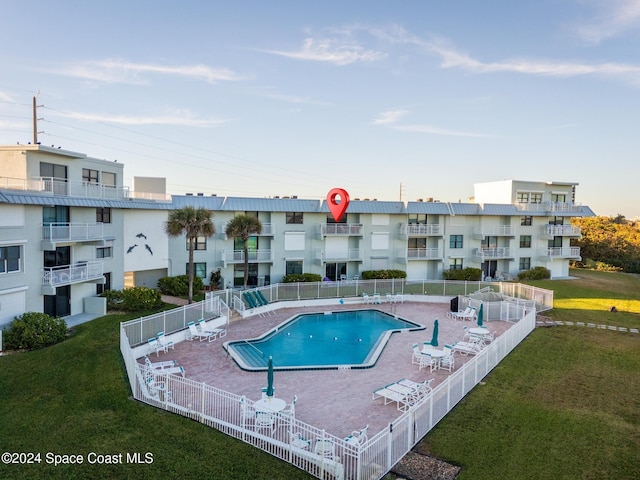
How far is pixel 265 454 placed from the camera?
10391mm

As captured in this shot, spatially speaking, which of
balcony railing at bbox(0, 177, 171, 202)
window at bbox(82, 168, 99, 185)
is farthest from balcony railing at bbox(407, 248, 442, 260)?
window at bbox(82, 168, 99, 185)

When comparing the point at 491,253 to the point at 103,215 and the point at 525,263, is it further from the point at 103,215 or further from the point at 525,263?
the point at 103,215

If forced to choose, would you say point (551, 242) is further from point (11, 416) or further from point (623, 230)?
point (11, 416)

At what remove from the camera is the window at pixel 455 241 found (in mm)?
41188

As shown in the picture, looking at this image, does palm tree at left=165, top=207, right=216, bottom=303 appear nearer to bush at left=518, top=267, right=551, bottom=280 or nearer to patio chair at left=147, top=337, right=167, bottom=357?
patio chair at left=147, top=337, right=167, bottom=357

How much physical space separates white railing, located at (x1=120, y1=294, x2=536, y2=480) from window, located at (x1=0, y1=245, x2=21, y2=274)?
8281 millimetres

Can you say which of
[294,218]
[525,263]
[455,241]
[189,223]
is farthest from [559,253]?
[189,223]

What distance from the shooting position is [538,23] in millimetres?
22938

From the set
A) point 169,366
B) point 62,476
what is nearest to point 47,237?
point 169,366

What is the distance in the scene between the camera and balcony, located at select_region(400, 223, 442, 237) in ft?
128

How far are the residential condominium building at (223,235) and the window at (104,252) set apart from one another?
0.22 feet

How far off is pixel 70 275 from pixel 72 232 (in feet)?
7.47

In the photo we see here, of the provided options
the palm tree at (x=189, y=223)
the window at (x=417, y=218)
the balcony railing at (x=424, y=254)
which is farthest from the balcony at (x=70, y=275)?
the window at (x=417, y=218)

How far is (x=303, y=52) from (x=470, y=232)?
24.9 meters
